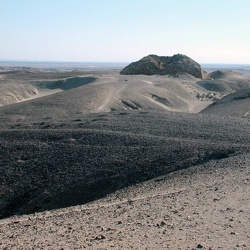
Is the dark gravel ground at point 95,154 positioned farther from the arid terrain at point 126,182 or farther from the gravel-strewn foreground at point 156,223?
the gravel-strewn foreground at point 156,223

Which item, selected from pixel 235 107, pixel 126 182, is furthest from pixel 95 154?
pixel 235 107

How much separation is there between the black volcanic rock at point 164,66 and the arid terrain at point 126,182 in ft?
116

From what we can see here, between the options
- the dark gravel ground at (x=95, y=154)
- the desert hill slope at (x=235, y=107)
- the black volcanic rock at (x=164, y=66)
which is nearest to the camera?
the dark gravel ground at (x=95, y=154)

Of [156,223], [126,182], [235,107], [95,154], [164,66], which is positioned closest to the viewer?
[156,223]

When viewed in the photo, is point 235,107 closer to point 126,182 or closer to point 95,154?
point 95,154

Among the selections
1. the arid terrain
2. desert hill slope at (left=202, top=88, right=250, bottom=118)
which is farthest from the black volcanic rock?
the arid terrain

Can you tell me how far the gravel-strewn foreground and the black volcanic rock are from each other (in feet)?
167

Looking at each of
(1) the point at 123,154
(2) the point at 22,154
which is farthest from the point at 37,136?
(1) the point at 123,154

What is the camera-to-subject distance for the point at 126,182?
41.7ft

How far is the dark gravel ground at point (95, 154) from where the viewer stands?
41.5ft

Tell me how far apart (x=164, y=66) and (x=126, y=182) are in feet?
169

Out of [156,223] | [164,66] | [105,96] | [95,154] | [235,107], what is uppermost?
[164,66]

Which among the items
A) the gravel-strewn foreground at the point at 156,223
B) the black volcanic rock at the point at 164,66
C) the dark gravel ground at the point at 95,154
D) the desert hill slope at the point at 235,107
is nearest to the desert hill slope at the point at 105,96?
the desert hill slope at the point at 235,107

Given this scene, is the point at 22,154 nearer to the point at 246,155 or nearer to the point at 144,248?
the point at 246,155
